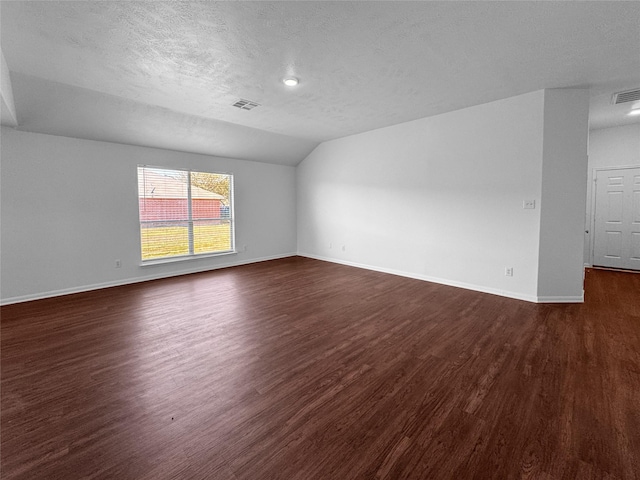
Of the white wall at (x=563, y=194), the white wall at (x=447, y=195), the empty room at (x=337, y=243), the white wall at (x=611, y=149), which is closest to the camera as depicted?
the empty room at (x=337, y=243)

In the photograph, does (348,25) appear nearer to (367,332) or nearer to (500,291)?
(367,332)

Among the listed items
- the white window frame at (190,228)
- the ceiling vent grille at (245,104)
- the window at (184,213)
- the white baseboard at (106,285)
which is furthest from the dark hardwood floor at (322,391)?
the ceiling vent grille at (245,104)

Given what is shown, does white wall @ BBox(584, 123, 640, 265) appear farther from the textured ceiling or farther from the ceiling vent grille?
the ceiling vent grille

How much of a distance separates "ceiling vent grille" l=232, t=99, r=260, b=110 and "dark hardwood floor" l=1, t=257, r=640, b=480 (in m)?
2.90

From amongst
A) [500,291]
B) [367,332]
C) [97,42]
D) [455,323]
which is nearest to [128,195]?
[97,42]

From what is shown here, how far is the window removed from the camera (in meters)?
5.25

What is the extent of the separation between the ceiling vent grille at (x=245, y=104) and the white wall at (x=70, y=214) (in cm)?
205

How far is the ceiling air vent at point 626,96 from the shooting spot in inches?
152

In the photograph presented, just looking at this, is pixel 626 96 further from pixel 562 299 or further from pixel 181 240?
pixel 181 240

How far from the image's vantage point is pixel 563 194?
149 inches

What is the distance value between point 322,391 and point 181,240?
476 centimetres

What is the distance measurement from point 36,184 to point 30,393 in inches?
138

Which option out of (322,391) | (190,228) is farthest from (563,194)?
(190,228)

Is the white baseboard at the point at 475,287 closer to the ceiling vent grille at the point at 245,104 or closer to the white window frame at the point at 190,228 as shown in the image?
the white window frame at the point at 190,228
